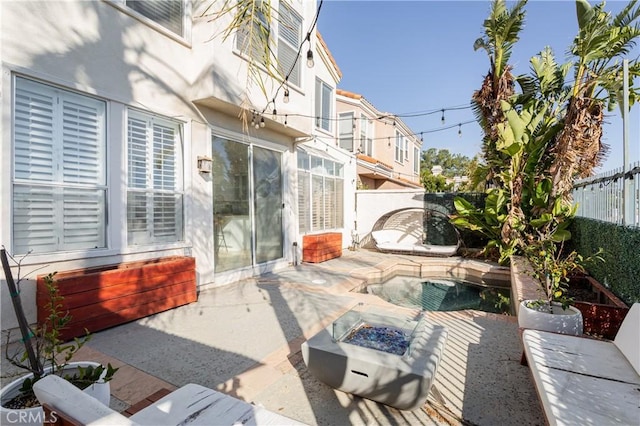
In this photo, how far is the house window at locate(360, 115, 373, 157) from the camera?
1600 cm

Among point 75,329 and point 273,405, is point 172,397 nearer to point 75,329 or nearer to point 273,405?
point 273,405

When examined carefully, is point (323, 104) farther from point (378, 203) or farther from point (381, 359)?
point (381, 359)

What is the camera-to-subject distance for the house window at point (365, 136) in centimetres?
1600

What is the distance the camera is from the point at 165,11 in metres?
5.77

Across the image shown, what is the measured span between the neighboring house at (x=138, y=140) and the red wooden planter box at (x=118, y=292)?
35cm

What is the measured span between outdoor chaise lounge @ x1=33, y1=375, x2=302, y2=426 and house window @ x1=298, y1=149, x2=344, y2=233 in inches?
299

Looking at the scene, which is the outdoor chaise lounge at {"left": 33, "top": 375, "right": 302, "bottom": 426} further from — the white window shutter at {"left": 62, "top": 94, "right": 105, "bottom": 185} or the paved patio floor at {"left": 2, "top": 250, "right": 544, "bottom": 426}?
the white window shutter at {"left": 62, "top": 94, "right": 105, "bottom": 185}

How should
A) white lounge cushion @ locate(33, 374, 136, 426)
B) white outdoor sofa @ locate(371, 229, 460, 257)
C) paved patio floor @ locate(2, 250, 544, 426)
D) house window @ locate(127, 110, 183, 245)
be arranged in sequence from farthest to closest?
white outdoor sofa @ locate(371, 229, 460, 257), house window @ locate(127, 110, 183, 245), paved patio floor @ locate(2, 250, 544, 426), white lounge cushion @ locate(33, 374, 136, 426)

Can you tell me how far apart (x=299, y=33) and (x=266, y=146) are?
10.7 ft

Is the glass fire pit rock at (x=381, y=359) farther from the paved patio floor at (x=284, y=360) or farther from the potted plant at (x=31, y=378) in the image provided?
the potted plant at (x=31, y=378)

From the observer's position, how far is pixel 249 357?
357 cm

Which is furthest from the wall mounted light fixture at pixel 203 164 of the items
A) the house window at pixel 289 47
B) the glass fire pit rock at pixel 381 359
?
the glass fire pit rock at pixel 381 359

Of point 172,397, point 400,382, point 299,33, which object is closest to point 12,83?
point 172,397

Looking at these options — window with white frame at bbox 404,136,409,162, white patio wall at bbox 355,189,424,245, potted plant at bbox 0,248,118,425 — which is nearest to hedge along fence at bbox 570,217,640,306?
potted plant at bbox 0,248,118,425
